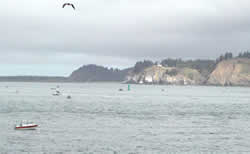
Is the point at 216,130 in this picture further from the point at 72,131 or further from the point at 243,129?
the point at 72,131

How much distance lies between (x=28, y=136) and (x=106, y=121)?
71.6 feet

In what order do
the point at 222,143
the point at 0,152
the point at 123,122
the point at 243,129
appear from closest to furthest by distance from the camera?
the point at 0,152 < the point at 222,143 < the point at 243,129 < the point at 123,122

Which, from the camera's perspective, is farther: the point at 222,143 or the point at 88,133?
the point at 88,133

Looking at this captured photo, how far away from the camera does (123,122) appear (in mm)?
81375

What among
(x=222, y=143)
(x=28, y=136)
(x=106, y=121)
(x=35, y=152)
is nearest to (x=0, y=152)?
(x=35, y=152)

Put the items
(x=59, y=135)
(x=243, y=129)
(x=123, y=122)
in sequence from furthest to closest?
(x=123, y=122)
(x=243, y=129)
(x=59, y=135)

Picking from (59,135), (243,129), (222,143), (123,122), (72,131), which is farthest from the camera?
(123,122)

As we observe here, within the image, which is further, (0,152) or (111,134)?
(111,134)

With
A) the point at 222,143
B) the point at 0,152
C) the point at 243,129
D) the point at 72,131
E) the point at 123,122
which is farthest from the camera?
the point at 123,122

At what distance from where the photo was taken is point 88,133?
2559 inches

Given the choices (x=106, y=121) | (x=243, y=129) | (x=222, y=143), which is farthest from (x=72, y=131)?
(x=243, y=129)

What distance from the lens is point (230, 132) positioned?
228ft

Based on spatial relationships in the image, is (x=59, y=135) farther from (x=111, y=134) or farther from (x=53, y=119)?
(x=53, y=119)

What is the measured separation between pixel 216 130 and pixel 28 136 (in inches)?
1135
